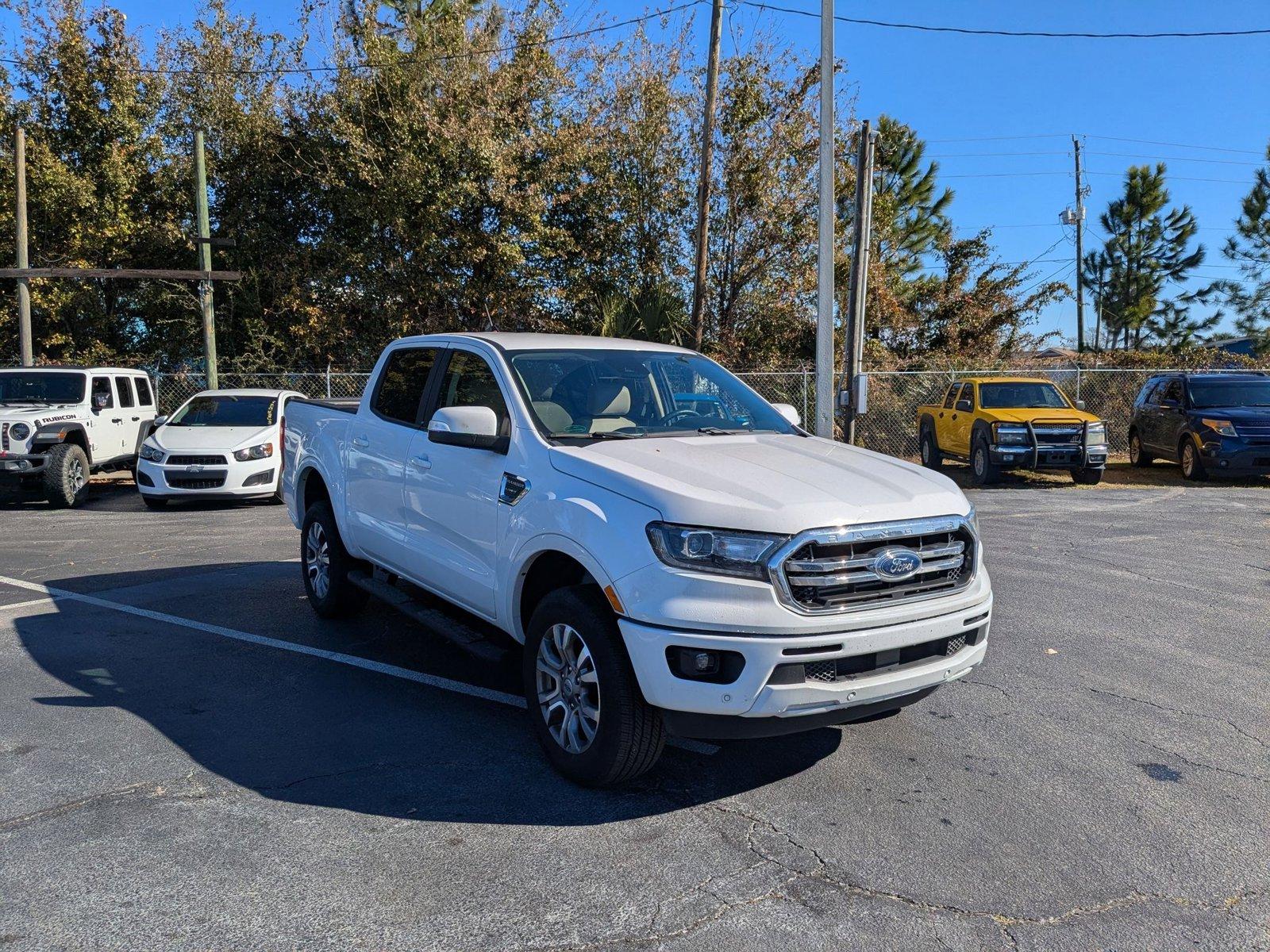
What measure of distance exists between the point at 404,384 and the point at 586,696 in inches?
107

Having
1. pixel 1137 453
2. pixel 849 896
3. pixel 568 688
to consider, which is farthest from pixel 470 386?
pixel 1137 453

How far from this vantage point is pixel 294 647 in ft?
19.8

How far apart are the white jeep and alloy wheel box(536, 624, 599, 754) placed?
1183 centimetres

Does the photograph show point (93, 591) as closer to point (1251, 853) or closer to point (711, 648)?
point (711, 648)

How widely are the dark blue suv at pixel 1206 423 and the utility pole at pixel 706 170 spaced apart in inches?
→ 347

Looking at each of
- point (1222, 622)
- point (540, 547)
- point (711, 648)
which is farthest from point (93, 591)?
point (1222, 622)

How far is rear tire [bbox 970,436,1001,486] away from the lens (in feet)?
52.3

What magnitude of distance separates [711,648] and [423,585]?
2.32 metres

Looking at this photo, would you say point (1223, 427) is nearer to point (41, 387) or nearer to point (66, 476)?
point (66, 476)

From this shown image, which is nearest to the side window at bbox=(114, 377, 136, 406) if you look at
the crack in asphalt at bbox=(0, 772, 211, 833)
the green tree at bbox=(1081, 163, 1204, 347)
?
the crack in asphalt at bbox=(0, 772, 211, 833)

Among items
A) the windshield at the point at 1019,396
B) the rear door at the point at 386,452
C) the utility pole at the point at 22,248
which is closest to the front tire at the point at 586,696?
the rear door at the point at 386,452

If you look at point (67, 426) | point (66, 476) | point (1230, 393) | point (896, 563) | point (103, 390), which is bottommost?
point (66, 476)

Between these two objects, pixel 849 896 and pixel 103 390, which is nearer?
pixel 849 896

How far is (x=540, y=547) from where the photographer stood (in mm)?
4059
